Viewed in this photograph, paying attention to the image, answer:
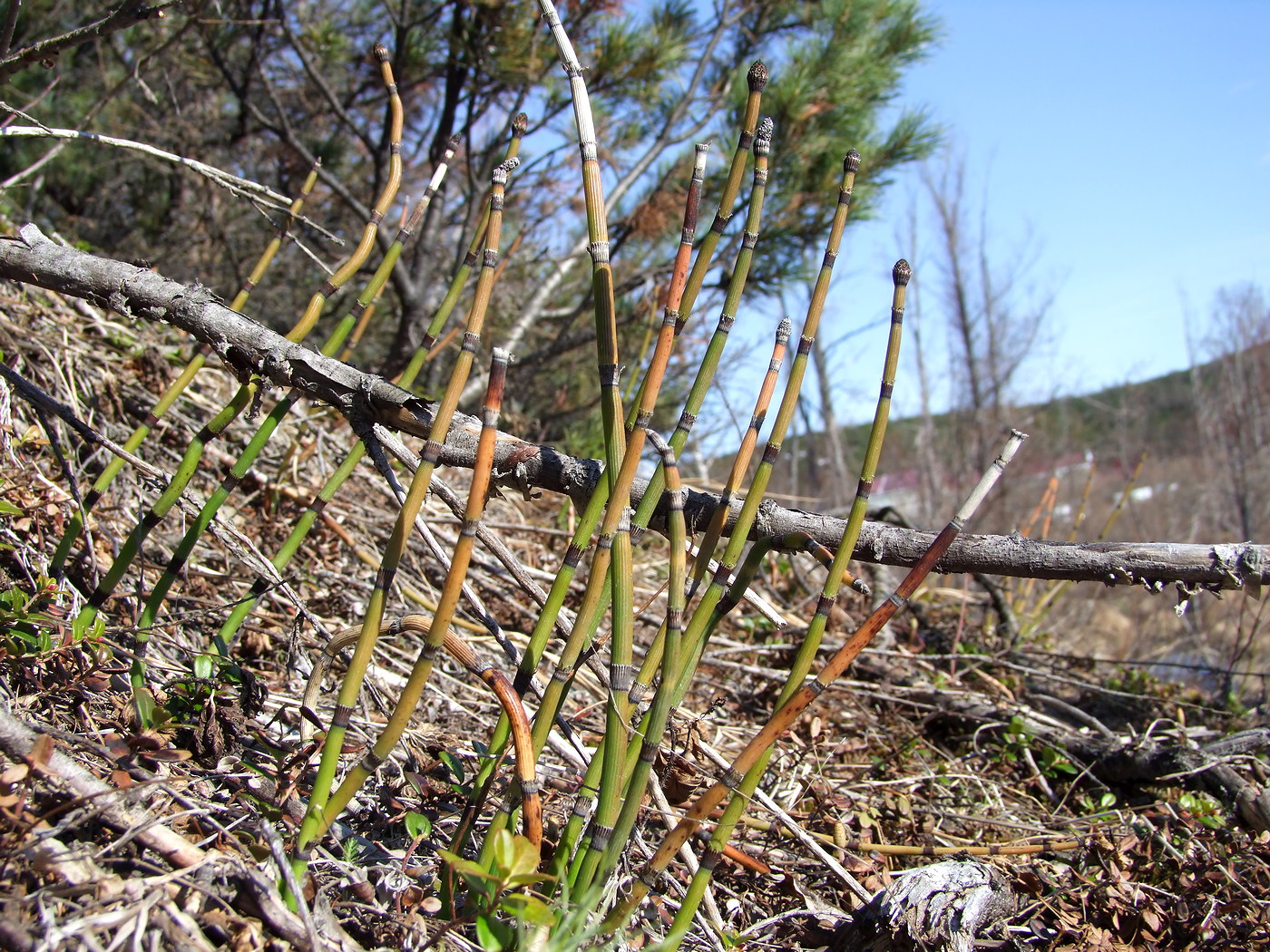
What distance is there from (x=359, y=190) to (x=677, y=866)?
14.3 ft

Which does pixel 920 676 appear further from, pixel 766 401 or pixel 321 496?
pixel 321 496

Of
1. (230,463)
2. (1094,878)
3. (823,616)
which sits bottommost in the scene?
(1094,878)

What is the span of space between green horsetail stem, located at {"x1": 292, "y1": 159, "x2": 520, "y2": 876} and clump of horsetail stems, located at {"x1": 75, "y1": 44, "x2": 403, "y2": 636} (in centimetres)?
40

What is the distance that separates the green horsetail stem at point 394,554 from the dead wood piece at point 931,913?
2.25 ft

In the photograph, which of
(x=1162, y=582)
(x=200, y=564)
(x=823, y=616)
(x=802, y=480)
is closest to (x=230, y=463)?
(x=200, y=564)

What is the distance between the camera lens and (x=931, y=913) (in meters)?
0.99

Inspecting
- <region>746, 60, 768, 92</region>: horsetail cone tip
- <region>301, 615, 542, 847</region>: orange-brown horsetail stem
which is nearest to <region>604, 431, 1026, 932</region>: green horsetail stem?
<region>301, 615, 542, 847</region>: orange-brown horsetail stem

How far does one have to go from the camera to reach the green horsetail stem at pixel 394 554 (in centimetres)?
75

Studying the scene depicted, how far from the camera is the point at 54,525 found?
4.70 ft

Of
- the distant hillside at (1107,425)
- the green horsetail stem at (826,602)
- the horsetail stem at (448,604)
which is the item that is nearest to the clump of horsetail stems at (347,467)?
the horsetail stem at (448,604)

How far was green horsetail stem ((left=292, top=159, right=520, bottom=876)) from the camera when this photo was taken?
2.44 feet

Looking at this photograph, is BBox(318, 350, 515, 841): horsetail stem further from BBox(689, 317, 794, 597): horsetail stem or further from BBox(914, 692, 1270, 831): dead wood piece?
BBox(914, 692, 1270, 831): dead wood piece

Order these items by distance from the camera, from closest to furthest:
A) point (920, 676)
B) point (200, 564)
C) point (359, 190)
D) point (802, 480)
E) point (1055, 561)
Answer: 1. point (1055, 561)
2. point (200, 564)
3. point (920, 676)
4. point (359, 190)
5. point (802, 480)

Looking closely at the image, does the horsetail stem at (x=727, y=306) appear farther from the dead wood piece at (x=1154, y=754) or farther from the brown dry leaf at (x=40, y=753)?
the dead wood piece at (x=1154, y=754)
